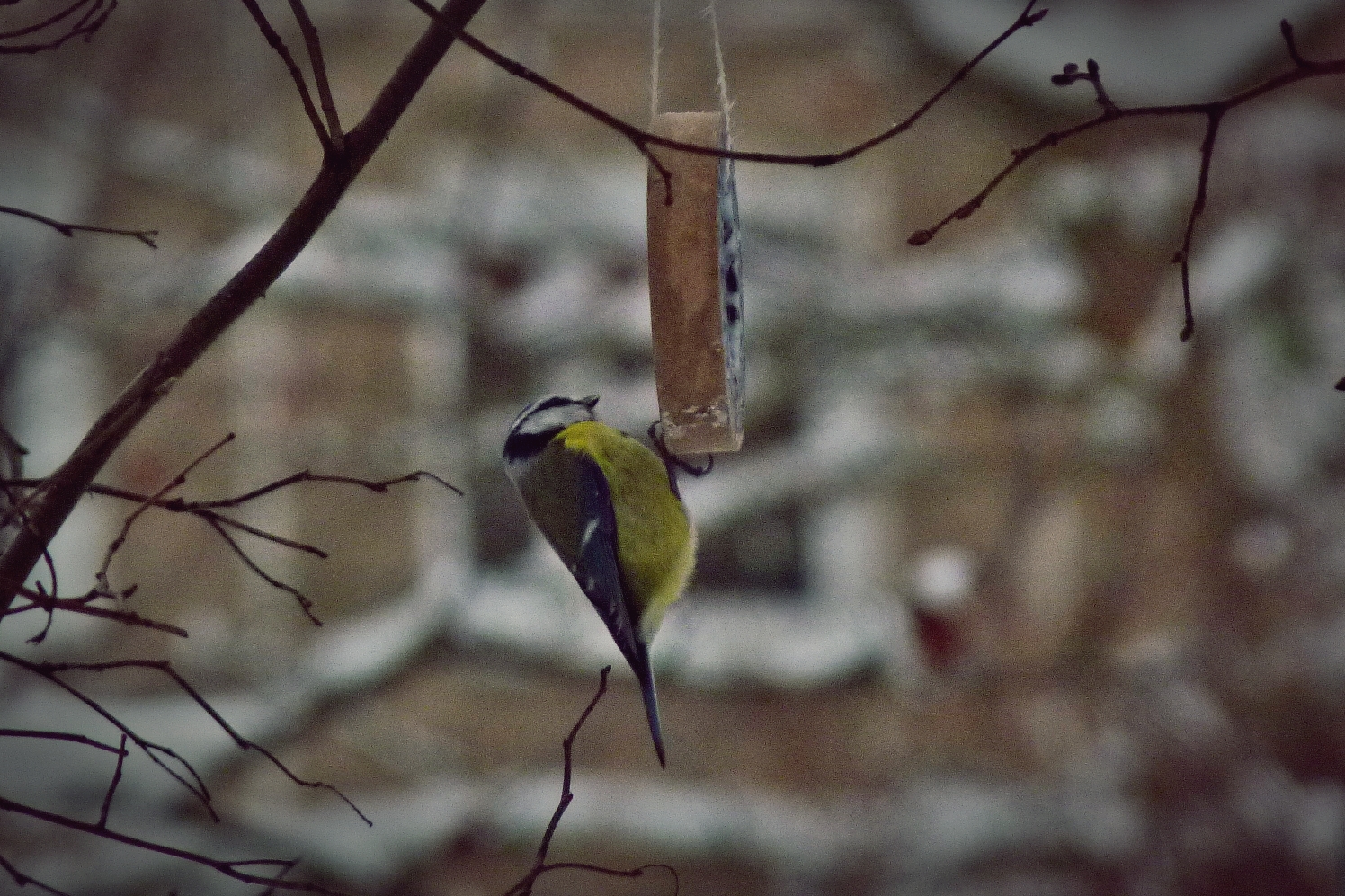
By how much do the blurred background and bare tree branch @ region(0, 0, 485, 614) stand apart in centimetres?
235

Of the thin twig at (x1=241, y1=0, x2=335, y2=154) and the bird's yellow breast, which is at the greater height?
the bird's yellow breast

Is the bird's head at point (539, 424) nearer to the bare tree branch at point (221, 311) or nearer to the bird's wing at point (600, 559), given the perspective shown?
the bird's wing at point (600, 559)

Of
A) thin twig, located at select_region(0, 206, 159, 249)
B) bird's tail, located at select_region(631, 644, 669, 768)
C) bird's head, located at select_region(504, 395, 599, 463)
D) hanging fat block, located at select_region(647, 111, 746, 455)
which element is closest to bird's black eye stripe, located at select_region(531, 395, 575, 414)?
bird's head, located at select_region(504, 395, 599, 463)

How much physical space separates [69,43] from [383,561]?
1451 mm

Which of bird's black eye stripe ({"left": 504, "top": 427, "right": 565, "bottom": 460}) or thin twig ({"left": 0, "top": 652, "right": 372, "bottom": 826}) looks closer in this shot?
thin twig ({"left": 0, "top": 652, "right": 372, "bottom": 826})

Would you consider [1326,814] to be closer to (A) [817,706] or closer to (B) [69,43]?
(A) [817,706]

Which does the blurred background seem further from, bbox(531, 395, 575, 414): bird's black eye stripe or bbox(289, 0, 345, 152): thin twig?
bbox(289, 0, 345, 152): thin twig

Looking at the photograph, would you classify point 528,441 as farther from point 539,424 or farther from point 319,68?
point 319,68

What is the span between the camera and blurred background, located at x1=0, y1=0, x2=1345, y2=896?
11.0 feet

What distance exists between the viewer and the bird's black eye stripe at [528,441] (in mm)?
1830

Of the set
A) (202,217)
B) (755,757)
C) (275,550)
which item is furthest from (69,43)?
(755,757)

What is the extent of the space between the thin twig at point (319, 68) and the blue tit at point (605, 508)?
0.85m

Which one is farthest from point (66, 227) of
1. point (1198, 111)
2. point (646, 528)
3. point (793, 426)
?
point (793, 426)

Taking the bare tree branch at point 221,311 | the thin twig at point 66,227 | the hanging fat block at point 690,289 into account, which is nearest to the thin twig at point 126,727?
the bare tree branch at point 221,311
